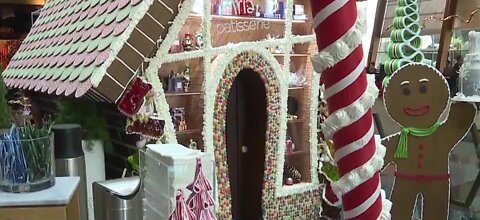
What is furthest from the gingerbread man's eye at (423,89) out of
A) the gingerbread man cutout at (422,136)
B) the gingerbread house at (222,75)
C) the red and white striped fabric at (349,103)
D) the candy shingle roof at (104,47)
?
the red and white striped fabric at (349,103)

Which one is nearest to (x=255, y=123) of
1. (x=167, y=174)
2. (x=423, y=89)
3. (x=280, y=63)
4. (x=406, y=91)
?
(x=280, y=63)

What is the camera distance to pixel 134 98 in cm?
341

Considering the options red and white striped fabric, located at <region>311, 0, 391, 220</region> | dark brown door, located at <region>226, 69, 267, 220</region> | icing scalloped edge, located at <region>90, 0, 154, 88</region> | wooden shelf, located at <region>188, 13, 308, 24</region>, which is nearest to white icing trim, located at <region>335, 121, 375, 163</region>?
red and white striped fabric, located at <region>311, 0, 391, 220</region>

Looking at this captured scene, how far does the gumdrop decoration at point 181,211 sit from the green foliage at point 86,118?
99.8 inches

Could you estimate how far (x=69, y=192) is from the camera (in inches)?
74.0

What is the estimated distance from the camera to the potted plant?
142 inches

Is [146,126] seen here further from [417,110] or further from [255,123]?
[417,110]

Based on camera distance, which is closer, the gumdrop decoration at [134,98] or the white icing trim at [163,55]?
the gumdrop decoration at [134,98]

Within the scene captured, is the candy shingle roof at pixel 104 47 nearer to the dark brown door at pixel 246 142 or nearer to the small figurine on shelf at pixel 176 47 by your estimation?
the small figurine on shelf at pixel 176 47

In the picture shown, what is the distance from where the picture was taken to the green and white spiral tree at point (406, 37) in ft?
18.7

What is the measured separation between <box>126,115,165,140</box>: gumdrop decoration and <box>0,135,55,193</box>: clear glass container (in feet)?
4.97

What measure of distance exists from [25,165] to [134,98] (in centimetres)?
154

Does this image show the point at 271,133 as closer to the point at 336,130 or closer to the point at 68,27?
the point at 68,27

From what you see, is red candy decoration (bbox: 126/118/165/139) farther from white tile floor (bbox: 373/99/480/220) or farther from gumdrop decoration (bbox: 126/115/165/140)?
white tile floor (bbox: 373/99/480/220)
